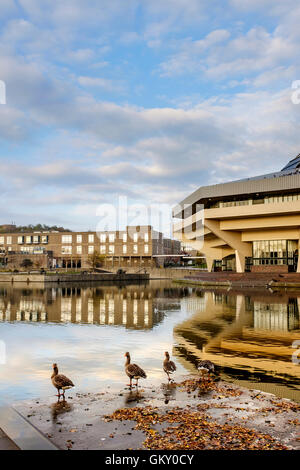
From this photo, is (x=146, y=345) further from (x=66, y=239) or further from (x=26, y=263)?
(x=66, y=239)

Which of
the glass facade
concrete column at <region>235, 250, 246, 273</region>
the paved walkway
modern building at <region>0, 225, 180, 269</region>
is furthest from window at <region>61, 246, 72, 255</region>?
the paved walkway

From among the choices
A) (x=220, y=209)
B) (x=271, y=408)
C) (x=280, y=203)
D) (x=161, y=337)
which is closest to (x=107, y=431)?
(x=271, y=408)

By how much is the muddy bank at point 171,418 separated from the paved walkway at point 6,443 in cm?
79

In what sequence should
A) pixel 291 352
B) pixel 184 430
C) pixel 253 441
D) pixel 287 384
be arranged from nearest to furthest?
pixel 253 441 < pixel 184 430 < pixel 287 384 < pixel 291 352

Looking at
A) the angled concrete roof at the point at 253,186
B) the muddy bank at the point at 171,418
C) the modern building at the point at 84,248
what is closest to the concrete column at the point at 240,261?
the angled concrete roof at the point at 253,186

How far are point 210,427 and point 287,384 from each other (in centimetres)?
389

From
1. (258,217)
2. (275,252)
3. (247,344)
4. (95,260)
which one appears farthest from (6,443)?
(95,260)

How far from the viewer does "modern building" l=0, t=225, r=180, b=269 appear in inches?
4820

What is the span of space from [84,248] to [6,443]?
121480 millimetres

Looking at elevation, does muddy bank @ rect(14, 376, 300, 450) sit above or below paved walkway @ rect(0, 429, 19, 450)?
below

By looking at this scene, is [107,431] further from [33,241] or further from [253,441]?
[33,241]

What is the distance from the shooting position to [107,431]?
7.23 m

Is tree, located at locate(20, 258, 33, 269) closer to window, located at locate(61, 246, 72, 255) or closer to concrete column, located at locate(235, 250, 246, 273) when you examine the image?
window, located at locate(61, 246, 72, 255)

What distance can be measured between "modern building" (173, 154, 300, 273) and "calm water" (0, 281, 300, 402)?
30359 millimetres
